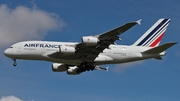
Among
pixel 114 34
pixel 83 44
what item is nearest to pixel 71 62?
pixel 83 44

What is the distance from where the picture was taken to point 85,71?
60219 millimetres

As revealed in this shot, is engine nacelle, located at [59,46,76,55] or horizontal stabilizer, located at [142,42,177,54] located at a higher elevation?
engine nacelle, located at [59,46,76,55]

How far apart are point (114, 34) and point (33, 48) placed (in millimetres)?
11305

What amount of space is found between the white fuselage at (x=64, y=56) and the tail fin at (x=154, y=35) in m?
2.16

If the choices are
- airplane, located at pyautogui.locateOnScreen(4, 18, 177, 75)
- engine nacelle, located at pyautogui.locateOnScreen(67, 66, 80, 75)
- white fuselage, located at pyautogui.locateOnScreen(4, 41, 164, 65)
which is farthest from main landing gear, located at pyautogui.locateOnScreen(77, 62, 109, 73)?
engine nacelle, located at pyautogui.locateOnScreen(67, 66, 80, 75)

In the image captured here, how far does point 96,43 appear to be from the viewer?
169 ft

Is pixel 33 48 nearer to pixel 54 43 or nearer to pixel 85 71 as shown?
pixel 54 43

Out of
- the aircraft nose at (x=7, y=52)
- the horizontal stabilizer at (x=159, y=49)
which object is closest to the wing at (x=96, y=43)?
the horizontal stabilizer at (x=159, y=49)

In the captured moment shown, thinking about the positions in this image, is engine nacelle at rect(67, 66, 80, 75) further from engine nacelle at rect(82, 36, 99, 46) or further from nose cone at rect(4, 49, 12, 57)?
engine nacelle at rect(82, 36, 99, 46)

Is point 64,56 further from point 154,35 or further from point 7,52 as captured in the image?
point 154,35

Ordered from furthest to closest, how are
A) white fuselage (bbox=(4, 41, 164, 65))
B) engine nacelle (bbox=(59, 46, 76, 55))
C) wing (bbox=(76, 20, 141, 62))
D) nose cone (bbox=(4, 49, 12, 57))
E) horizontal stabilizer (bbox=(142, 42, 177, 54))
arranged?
nose cone (bbox=(4, 49, 12, 57)) → white fuselage (bbox=(4, 41, 164, 65)) → engine nacelle (bbox=(59, 46, 76, 55)) → horizontal stabilizer (bbox=(142, 42, 177, 54)) → wing (bbox=(76, 20, 141, 62))

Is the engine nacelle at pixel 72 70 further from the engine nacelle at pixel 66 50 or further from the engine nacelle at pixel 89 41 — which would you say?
the engine nacelle at pixel 89 41

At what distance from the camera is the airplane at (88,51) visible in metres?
52.5

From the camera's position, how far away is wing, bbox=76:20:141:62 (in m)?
49.2
